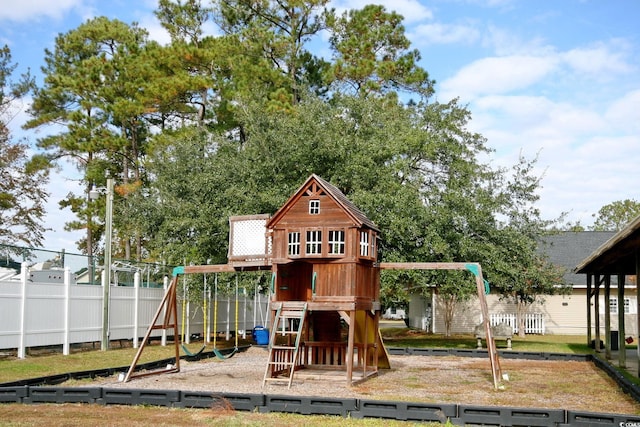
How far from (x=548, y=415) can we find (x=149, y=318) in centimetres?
1866

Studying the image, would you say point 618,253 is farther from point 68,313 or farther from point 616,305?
point 616,305

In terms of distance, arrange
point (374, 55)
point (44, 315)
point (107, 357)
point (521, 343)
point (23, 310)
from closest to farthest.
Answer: point (23, 310) → point (44, 315) → point (107, 357) → point (521, 343) → point (374, 55)

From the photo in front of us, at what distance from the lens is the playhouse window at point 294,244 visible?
1820 cm

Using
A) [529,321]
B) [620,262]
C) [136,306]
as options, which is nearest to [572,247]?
[529,321]

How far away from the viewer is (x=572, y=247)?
45.1 metres

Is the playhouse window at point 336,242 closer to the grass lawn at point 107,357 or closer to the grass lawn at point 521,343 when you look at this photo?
the grass lawn at point 107,357

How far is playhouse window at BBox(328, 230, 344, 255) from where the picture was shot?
17.9m

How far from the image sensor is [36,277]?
22.5 meters

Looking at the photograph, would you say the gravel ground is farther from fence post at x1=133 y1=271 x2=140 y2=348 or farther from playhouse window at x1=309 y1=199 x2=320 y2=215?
playhouse window at x1=309 y1=199 x2=320 y2=215

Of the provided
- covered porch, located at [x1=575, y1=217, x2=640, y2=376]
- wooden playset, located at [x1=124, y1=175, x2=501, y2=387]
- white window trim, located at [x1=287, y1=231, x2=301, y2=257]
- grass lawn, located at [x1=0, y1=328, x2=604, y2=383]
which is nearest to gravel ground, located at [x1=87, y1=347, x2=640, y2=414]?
wooden playset, located at [x1=124, y1=175, x2=501, y2=387]

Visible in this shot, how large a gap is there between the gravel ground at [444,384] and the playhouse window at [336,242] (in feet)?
10.7

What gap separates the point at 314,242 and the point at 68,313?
9.07 metres

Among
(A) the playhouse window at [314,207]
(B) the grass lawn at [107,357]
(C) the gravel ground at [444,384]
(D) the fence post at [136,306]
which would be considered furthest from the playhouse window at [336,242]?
(D) the fence post at [136,306]

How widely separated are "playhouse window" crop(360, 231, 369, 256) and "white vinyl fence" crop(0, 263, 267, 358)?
9.57 metres
